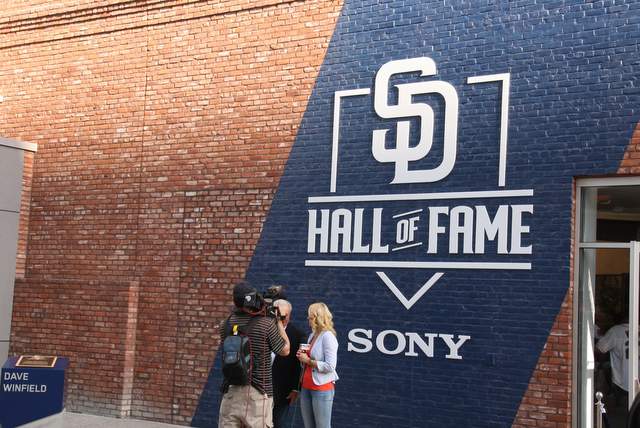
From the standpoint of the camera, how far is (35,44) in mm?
14430

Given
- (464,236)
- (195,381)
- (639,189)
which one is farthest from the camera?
(195,381)

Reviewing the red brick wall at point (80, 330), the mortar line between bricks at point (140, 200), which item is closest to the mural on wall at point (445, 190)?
the mortar line between bricks at point (140, 200)

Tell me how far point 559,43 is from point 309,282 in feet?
13.3

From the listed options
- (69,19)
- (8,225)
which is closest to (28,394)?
(8,225)

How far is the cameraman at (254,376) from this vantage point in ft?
25.8

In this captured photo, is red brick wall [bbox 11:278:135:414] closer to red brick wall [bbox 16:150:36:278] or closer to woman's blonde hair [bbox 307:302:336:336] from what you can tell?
red brick wall [bbox 16:150:36:278]

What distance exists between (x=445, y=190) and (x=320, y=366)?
2.72 metres

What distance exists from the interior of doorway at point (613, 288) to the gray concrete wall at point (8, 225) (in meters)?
8.60

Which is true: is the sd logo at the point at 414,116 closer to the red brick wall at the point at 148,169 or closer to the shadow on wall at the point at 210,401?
the red brick wall at the point at 148,169

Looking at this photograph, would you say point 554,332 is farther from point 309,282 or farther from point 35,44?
point 35,44

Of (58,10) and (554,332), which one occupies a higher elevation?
(58,10)

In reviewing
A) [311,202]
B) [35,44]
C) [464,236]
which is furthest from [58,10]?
[464,236]

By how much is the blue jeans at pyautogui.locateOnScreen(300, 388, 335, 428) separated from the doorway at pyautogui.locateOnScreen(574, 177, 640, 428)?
264 centimetres

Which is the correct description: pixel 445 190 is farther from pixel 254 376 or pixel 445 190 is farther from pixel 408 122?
pixel 254 376
